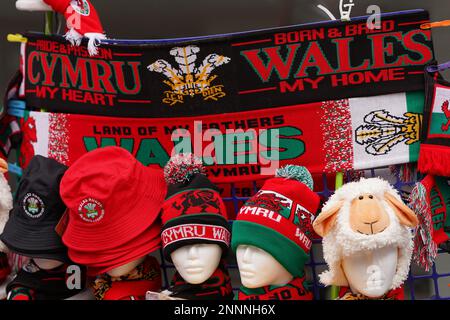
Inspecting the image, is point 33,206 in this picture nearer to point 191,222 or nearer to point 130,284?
point 130,284

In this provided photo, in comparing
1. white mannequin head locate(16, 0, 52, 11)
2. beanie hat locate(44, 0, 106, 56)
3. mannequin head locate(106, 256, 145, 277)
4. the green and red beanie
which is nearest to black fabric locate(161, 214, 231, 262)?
the green and red beanie

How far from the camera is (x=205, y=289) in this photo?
5.63 feet

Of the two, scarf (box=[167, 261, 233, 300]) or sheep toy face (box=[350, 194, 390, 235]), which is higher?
sheep toy face (box=[350, 194, 390, 235])

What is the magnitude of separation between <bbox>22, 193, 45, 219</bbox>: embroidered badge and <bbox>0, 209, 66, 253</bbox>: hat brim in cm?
3

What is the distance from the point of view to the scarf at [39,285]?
1832mm

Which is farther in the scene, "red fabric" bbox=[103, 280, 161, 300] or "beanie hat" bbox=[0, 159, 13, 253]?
"beanie hat" bbox=[0, 159, 13, 253]

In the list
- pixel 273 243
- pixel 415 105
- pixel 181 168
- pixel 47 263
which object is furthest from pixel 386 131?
pixel 47 263

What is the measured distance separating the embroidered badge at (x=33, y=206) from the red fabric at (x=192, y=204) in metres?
0.32

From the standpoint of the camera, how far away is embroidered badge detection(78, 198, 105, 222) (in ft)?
5.71

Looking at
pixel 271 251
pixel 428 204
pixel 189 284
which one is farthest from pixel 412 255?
pixel 189 284

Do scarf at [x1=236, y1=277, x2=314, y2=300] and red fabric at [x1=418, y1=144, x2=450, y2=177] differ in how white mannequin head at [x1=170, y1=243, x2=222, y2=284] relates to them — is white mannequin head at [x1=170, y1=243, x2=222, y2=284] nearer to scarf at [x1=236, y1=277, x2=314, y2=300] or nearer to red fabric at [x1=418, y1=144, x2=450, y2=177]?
scarf at [x1=236, y1=277, x2=314, y2=300]

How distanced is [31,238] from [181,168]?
42 centimetres

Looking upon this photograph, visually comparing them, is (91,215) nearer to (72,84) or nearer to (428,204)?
(72,84)

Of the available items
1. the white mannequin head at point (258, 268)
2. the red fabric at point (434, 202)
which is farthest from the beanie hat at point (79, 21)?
the red fabric at point (434, 202)
